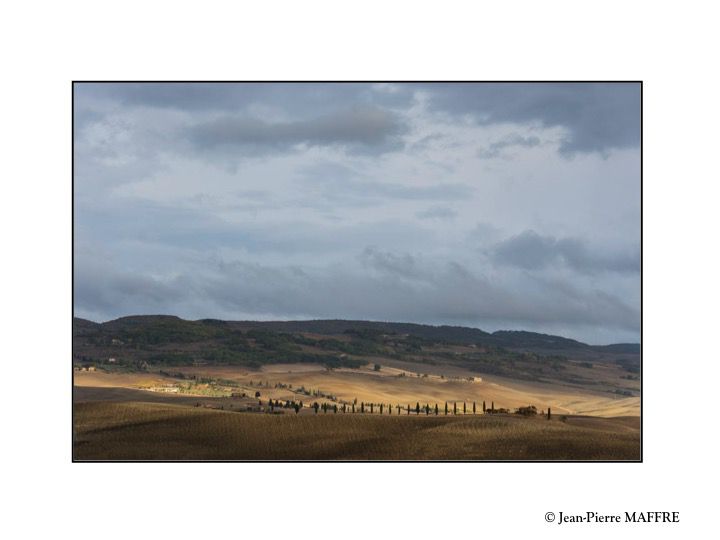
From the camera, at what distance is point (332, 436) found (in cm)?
1670

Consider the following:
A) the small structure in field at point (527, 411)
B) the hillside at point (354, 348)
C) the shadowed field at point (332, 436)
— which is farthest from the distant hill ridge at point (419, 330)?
the shadowed field at point (332, 436)

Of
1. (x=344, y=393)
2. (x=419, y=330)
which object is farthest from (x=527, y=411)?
(x=344, y=393)

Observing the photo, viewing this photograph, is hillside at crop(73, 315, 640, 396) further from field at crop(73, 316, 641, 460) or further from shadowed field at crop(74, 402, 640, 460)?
shadowed field at crop(74, 402, 640, 460)

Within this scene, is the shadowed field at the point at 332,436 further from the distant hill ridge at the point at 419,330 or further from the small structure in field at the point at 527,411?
the distant hill ridge at the point at 419,330

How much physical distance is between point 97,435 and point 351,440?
3.28 meters

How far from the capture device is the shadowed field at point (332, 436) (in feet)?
54.0

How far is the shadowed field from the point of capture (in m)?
16.5

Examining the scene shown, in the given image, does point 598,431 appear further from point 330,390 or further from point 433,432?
point 330,390

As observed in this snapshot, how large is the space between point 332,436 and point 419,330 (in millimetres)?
1918

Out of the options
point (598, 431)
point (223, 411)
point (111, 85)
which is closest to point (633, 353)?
point (598, 431)

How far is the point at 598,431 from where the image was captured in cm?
1667

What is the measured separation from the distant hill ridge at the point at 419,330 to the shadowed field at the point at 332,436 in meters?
1.02

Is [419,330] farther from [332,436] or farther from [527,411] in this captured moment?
[332,436]

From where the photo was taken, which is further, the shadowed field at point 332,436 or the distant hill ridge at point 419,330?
the distant hill ridge at point 419,330
